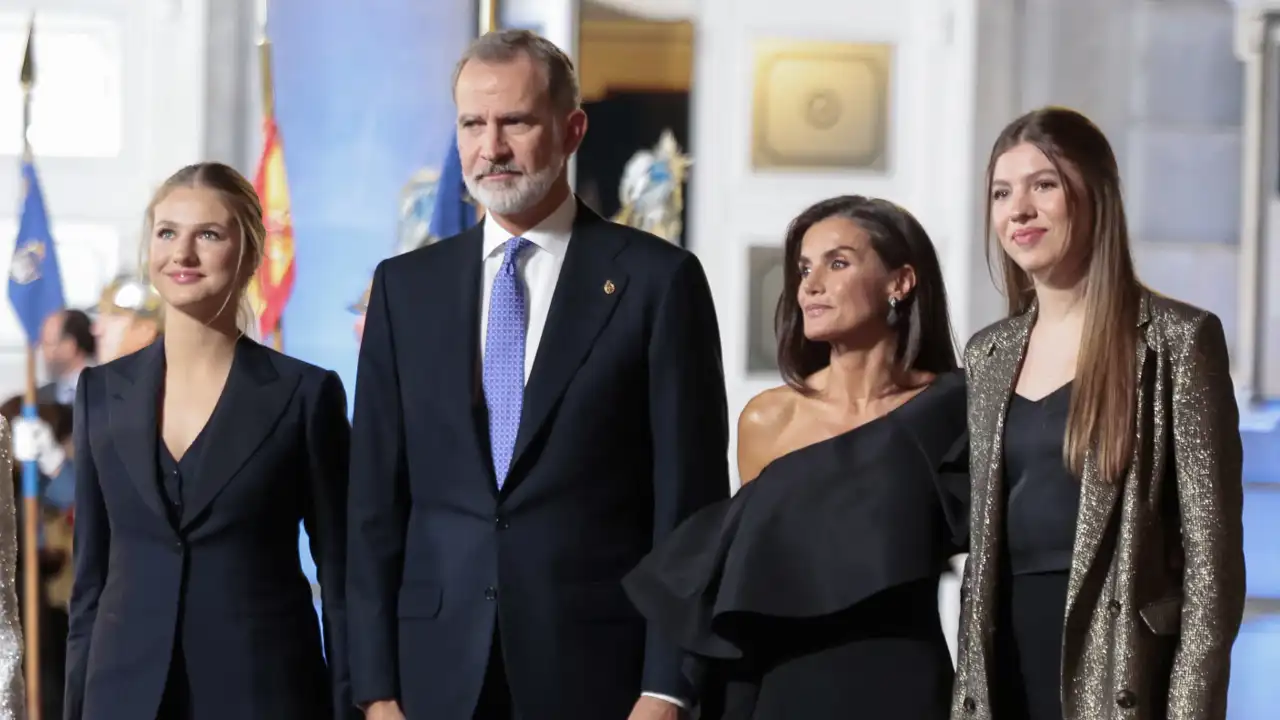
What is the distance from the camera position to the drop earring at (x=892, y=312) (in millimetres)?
2584

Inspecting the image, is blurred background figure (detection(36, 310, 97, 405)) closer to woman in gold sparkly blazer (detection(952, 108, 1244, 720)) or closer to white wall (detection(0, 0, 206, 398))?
white wall (detection(0, 0, 206, 398))

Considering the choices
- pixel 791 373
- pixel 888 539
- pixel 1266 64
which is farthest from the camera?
pixel 1266 64

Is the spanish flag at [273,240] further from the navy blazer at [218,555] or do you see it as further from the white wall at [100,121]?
the navy blazer at [218,555]

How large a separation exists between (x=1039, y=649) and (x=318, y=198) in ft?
13.6

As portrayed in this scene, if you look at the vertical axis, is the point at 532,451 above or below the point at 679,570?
above

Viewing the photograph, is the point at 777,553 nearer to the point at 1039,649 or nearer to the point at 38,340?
the point at 1039,649

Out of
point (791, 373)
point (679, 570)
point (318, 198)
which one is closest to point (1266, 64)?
point (318, 198)

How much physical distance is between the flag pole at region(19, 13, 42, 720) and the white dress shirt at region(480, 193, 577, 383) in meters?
2.36

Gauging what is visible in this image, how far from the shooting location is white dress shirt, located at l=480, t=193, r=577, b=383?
255 cm


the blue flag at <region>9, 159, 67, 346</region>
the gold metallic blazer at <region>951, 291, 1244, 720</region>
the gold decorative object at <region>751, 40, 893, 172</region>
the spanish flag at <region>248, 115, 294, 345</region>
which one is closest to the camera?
the gold metallic blazer at <region>951, 291, 1244, 720</region>

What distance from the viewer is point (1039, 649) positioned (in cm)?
223

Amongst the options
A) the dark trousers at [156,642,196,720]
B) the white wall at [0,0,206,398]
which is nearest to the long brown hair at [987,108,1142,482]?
the dark trousers at [156,642,196,720]

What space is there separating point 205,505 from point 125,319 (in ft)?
9.51

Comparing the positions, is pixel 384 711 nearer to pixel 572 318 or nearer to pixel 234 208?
pixel 572 318
